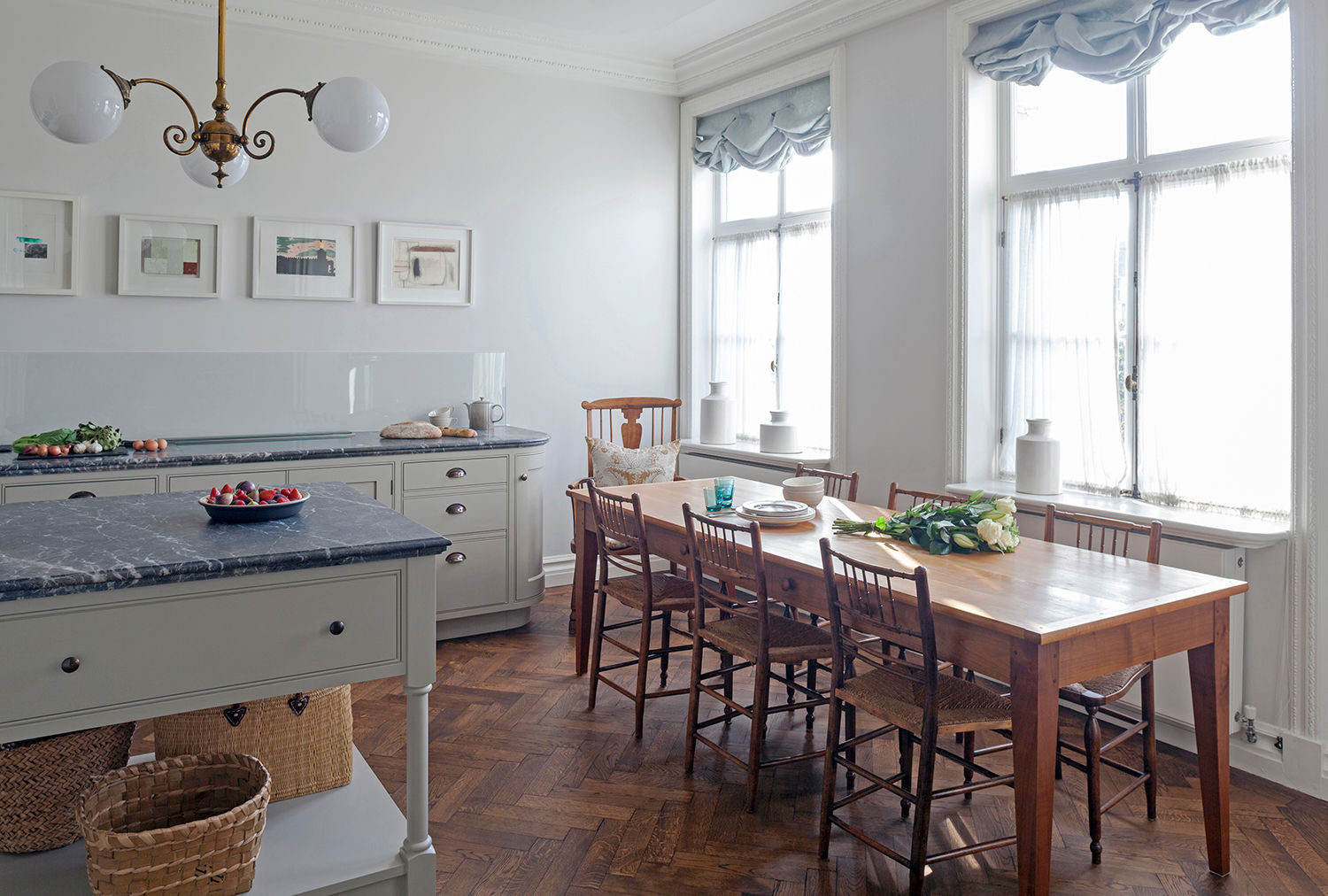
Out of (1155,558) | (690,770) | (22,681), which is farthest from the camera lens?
(690,770)

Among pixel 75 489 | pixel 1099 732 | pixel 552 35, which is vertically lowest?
pixel 1099 732

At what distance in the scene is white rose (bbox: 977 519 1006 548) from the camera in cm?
289

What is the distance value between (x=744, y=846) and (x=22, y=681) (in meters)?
1.89

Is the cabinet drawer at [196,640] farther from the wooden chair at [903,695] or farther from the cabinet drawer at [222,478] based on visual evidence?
the cabinet drawer at [222,478]

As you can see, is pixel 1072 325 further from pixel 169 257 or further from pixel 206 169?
pixel 169 257

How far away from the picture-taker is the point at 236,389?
4789 mm

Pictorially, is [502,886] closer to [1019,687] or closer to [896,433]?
[1019,687]

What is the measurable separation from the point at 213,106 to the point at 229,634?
1.56m

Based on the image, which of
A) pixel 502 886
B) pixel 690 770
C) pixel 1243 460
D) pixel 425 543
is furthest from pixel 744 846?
pixel 1243 460

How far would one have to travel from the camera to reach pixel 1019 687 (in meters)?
2.21

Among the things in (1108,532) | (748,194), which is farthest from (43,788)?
(748,194)

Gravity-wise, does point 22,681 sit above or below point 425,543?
below

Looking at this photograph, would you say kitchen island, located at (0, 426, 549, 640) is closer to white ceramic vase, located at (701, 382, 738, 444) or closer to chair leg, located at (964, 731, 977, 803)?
white ceramic vase, located at (701, 382, 738, 444)

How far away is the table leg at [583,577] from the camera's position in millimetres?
4062
